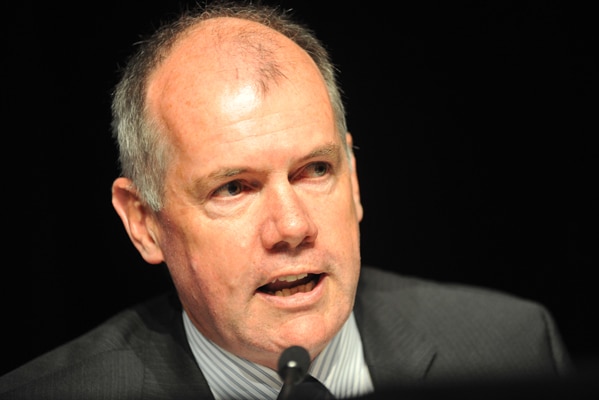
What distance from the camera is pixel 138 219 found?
6.84ft

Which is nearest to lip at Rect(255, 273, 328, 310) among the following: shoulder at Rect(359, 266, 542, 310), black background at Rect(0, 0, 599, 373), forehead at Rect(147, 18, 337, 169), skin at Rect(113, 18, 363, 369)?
skin at Rect(113, 18, 363, 369)

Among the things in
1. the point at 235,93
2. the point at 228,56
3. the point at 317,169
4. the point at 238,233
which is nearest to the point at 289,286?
the point at 238,233

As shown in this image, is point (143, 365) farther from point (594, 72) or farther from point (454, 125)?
point (594, 72)

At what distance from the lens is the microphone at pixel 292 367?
1.50 metres

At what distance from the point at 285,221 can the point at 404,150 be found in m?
1.24

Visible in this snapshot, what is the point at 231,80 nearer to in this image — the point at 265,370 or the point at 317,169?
the point at 317,169

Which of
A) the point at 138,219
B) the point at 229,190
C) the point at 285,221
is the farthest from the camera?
the point at 138,219

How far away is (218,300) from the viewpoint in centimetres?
184

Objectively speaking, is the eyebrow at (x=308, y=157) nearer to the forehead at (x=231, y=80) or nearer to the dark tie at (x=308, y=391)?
the forehead at (x=231, y=80)

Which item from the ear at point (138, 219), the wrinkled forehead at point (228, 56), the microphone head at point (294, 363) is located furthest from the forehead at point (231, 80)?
the microphone head at point (294, 363)

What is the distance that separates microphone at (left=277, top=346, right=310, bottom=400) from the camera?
150 cm

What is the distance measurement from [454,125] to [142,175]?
136 centimetres

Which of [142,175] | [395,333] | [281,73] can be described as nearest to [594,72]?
[395,333]

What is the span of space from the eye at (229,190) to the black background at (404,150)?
3.04 feet
